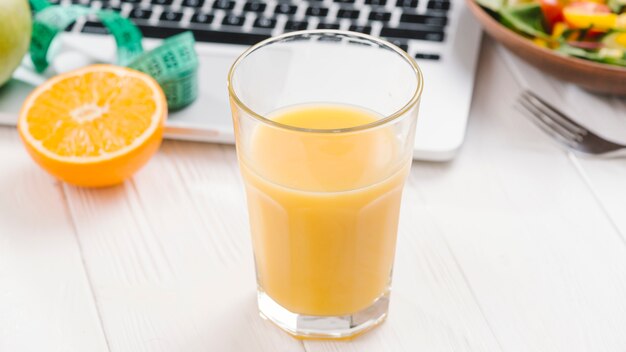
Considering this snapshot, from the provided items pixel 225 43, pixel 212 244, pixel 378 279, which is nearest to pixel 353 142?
pixel 378 279

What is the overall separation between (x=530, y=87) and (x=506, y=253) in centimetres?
28

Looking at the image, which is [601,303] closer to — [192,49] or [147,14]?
[192,49]

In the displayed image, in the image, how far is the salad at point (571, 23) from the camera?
95cm

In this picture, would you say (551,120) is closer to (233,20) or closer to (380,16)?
(380,16)

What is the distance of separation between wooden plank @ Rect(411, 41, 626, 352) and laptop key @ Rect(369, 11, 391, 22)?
198mm

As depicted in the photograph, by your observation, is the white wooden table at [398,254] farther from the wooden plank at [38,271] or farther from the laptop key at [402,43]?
the laptop key at [402,43]

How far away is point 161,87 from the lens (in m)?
0.94

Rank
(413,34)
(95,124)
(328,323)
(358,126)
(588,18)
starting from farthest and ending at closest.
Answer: (413,34) → (588,18) → (95,124) → (328,323) → (358,126)

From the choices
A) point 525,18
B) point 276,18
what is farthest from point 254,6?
point 525,18

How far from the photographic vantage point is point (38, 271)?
0.79 meters

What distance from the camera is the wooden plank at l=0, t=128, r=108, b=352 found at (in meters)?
0.73

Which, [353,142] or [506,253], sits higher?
[353,142]

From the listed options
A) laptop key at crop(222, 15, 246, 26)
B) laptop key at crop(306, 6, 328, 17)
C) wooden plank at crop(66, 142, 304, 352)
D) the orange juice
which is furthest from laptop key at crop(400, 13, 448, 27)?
the orange juice

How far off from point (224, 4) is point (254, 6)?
1.7 inches
